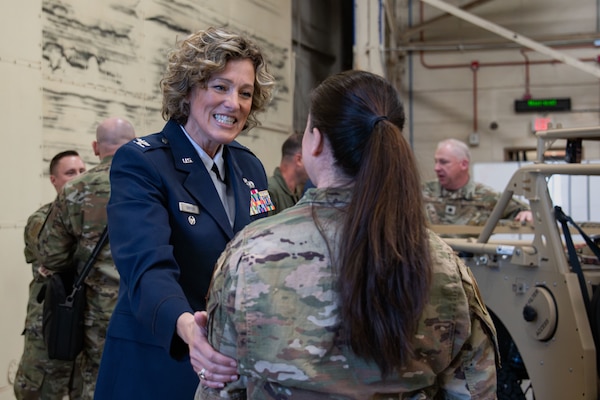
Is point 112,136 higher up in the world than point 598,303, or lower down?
higher up

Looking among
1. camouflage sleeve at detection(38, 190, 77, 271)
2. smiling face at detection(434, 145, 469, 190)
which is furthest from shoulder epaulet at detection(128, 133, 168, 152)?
smiling face at detection(434, 145, 469, 190)

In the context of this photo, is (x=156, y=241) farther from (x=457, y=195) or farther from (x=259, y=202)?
Result: (x=457, y=195)

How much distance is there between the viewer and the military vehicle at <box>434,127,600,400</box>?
116 inches

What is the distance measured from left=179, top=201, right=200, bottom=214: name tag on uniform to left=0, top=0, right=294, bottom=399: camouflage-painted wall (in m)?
2.60

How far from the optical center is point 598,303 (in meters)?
2.90

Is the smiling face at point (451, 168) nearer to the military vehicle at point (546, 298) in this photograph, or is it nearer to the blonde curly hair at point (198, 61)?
the military vehicle at point (546, 298)

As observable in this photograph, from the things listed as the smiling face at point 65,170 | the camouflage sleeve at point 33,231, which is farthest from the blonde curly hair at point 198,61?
the smiling face at point 65,170

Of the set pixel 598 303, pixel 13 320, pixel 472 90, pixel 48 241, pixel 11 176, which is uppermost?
pixel 472 90

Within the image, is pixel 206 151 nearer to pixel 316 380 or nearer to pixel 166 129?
pixel 166 129

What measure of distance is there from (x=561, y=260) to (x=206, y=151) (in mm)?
1834

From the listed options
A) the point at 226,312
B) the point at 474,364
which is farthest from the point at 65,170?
the point at 474,364

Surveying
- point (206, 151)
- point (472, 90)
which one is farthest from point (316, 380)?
point (472, 90)

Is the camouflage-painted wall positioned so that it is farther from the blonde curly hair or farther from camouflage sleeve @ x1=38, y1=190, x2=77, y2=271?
the blonde curly hair

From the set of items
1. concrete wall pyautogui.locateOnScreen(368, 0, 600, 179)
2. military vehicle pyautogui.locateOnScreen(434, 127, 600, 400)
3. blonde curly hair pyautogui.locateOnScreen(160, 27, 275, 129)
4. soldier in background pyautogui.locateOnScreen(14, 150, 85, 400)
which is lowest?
soldier in background pyautogui.locateOnScreen(14, 150, 85, 400)
